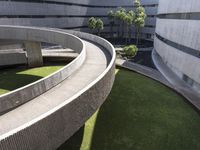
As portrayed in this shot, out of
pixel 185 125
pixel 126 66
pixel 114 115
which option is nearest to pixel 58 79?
pixel 114 115

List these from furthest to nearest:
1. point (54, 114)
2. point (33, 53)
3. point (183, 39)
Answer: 1. point (33, 53)
2. point (183, 39)
3. point (54, 114)

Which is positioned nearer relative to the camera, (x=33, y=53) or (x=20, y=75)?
(x=20, y=75)

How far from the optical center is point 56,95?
49.8 feet

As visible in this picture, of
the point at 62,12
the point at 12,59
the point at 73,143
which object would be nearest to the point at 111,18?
the point at 62,12

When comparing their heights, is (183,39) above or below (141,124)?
above

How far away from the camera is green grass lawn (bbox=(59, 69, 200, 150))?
18375 millimetres

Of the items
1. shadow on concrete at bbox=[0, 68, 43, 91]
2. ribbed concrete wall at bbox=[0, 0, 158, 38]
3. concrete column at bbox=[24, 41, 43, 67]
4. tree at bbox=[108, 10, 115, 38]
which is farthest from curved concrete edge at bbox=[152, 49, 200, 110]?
tree at bbox=[108, 10, 115, 38]

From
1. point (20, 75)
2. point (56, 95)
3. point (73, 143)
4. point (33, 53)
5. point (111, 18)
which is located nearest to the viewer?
point (56, 95)

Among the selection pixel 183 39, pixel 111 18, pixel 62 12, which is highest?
pixel 62 12

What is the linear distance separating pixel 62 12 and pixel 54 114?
191ft

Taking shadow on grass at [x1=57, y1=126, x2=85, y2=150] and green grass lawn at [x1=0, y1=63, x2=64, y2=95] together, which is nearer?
shadow on grass at [x1=57, y1=126, x2=85, y2=150]

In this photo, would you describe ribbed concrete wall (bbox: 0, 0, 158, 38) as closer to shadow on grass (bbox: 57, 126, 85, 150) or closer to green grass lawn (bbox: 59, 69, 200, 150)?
green grass lawn (bbox: 59, 69, 200, 150)

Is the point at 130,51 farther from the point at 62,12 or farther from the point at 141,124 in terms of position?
the point at 62,12

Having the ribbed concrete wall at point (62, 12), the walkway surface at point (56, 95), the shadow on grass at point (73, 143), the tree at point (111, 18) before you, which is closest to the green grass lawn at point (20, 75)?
the walkway surface at point (56, 95)
